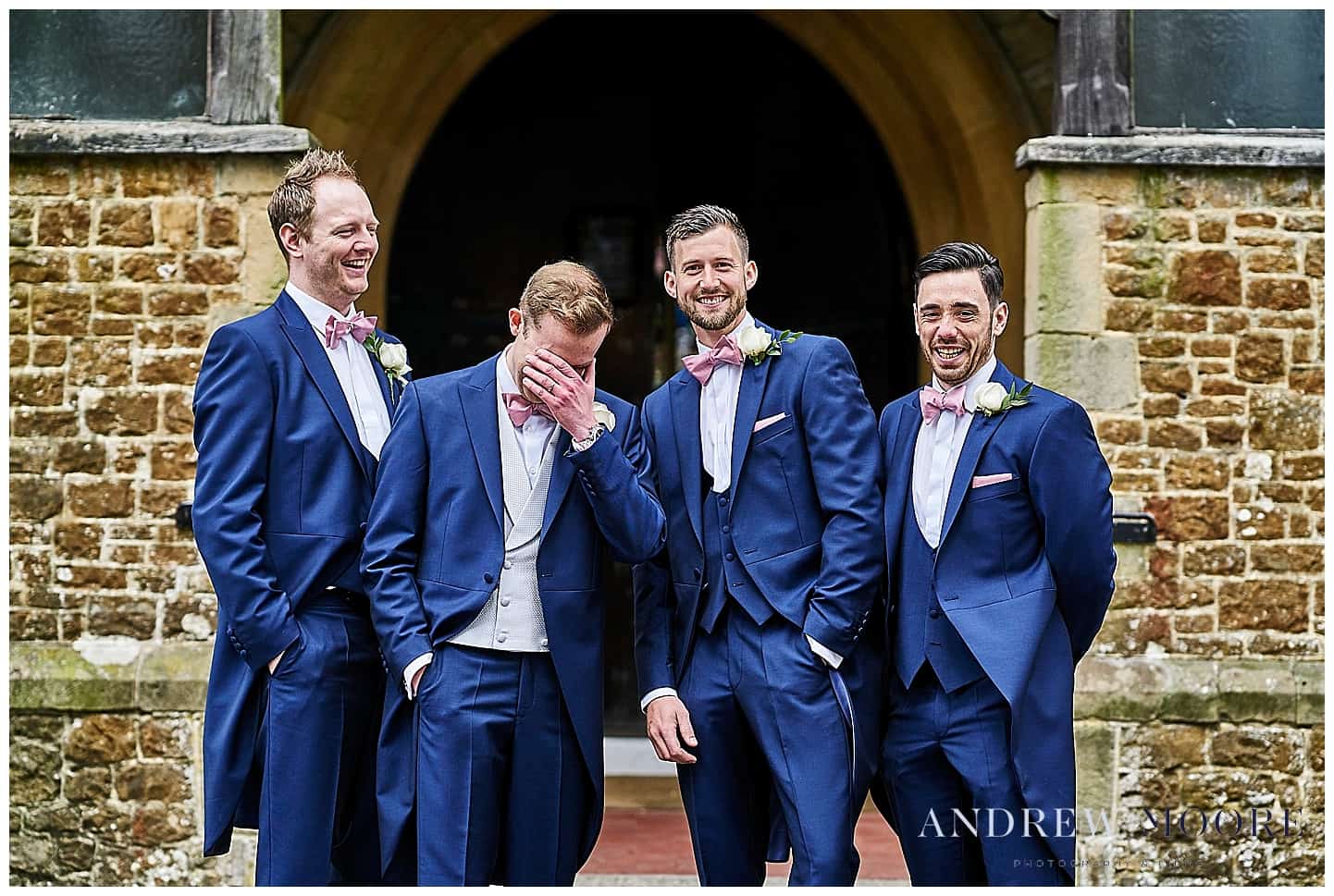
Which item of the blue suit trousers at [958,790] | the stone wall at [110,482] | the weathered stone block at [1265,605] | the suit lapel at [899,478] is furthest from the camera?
the weathered stone block at [1265,605]

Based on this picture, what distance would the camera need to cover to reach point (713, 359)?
383 cm

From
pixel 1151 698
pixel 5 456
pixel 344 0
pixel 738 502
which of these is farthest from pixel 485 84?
pixel 738 502

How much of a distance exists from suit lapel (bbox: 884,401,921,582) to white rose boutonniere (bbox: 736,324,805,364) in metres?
0.36

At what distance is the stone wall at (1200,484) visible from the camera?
6.46 meters

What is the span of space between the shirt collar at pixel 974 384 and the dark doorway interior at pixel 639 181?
4.89 m

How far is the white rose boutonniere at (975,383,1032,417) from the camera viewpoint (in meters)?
3.68

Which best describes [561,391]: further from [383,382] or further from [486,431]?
[383,382]

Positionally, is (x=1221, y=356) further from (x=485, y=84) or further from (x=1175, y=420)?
(x=485, y=84)

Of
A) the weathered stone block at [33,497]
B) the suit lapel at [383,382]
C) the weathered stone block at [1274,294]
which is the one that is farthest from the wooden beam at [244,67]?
the weathered stone block at [1274,294]

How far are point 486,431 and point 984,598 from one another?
1.25 meters

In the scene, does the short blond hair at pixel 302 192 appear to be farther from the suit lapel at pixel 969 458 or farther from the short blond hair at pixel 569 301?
the suit lapel at pixel 969 458

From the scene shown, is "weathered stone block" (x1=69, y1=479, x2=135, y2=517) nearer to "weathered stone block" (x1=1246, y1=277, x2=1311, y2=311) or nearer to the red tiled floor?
the red tiled floor

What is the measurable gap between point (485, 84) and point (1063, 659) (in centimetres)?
605

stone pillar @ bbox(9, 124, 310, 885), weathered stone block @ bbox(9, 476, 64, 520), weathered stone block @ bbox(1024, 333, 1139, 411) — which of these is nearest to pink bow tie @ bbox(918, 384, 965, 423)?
weathered stone block @ bbox(1024, 333, 1139, 411)
